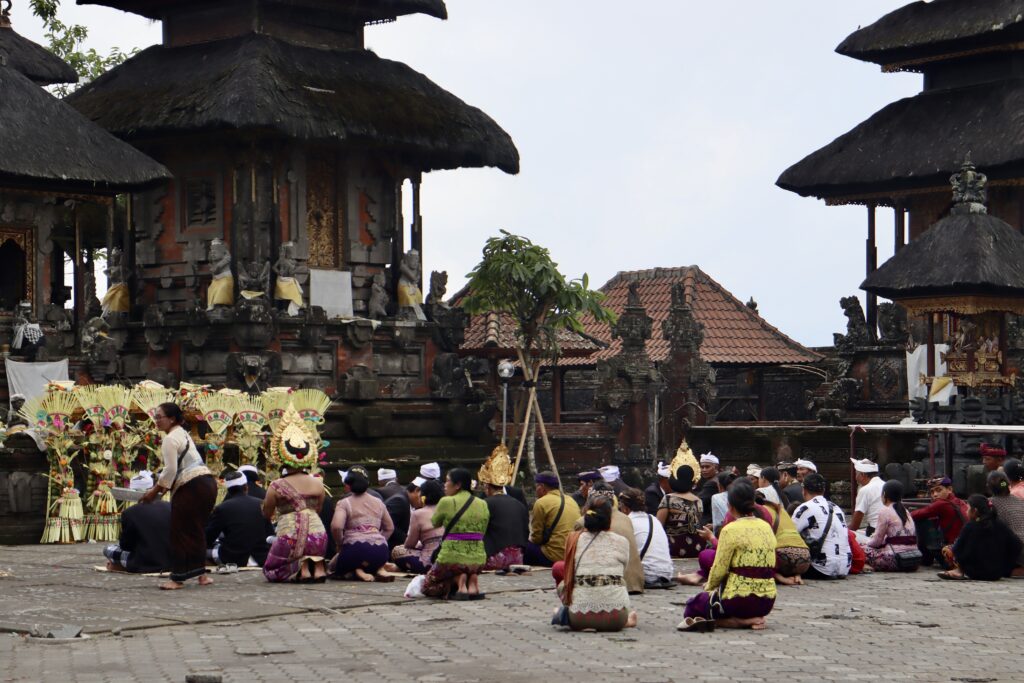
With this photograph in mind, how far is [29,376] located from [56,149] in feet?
11.6

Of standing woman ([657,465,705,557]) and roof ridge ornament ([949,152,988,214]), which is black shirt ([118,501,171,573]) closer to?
standing woman ([657,465,705,557])

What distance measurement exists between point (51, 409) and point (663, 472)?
754 centimetres

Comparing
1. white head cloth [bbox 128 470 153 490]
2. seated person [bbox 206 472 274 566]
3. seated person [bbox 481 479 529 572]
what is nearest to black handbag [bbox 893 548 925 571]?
seated person [bbox 481 479 529 572]

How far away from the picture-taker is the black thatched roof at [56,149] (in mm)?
27672

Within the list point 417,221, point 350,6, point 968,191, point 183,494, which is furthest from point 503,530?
point 350,6

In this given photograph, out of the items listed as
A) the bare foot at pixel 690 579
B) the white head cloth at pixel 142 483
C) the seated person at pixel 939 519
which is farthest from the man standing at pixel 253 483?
the seated person at pixel 939 519

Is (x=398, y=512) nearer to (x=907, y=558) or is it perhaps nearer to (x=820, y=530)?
(x=820, y=530)

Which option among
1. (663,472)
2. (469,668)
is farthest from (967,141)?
(469,668)

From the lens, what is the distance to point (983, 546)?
17578 millimetres

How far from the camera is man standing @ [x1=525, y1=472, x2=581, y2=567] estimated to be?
16875mm

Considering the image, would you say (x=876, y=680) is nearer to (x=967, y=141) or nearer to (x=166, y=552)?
(x=166, y=552)

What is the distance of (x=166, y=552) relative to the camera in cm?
1762

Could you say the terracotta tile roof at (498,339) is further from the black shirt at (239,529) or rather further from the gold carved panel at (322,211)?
the black shirt at (239,529)

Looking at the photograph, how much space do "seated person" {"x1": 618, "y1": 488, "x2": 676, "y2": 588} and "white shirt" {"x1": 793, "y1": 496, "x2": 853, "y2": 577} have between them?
5.33 feet
